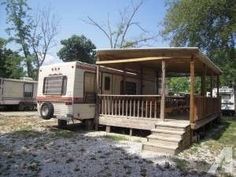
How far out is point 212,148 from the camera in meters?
10.6

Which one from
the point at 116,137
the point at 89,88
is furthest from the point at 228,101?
the point at 116,137

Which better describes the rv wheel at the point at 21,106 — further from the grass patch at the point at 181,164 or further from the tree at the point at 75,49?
the grass patch at the point at 181,164

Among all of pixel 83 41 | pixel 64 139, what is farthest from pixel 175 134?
pixel 83 41

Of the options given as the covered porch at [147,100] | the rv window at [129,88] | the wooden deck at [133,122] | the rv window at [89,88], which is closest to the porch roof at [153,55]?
the covered porch at [147,100]

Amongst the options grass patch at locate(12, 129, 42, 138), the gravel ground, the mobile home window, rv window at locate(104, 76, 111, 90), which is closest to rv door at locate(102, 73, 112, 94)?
rv window at locate(104, 76, 111, 90)

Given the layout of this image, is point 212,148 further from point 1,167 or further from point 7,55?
point 7,55

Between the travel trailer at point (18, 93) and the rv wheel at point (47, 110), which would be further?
the travel trailer at point (18, 93)

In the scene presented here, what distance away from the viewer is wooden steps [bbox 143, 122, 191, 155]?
954 centimetres

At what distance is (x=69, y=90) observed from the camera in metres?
12.9

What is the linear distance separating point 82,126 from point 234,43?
1461 cm

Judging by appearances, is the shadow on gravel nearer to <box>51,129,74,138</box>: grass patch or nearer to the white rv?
<box>51,129,74,138</box>: grass patch

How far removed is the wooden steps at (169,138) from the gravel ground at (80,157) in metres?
0.34

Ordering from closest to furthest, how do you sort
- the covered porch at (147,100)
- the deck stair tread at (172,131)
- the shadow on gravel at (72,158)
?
the shadow on gravel at (72,158), the deck stair tread at (172,131), the covered porch at (147,100)

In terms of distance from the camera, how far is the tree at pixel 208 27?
22469 millimetres
